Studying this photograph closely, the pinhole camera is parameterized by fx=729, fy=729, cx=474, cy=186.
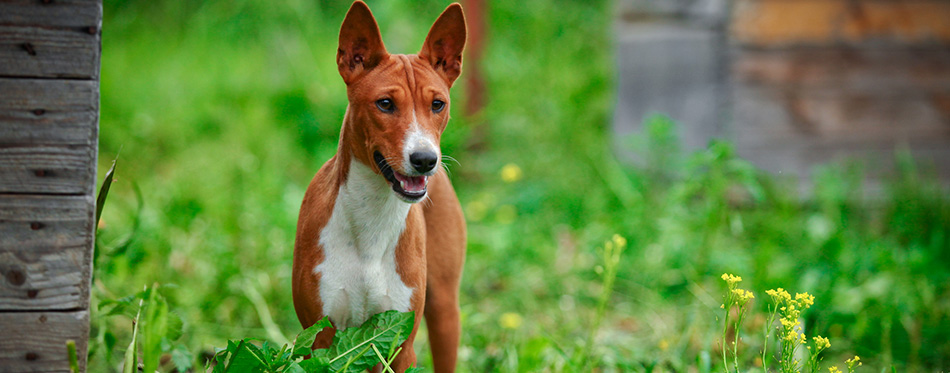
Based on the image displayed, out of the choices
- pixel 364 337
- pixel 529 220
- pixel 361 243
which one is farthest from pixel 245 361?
pixel 529 220

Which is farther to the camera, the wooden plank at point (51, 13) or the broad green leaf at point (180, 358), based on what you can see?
the broad green leaf at point (180, 358)

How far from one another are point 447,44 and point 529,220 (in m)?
2.62

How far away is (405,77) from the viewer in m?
1.51

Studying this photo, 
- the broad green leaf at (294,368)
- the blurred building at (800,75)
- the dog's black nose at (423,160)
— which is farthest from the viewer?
the blurred building at (800,75)

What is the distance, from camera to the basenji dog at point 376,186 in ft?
4.87

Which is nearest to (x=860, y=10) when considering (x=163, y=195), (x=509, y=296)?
(x=509, y=296)

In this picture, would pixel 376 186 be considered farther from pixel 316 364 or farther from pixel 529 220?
pixel 529 220

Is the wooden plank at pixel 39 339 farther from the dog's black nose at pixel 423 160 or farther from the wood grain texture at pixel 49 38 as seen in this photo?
the dog's black nose at pixel 423 160

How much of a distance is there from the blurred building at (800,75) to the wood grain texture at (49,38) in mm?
3407

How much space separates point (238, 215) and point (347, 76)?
228cm

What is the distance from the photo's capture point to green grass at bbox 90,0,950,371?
110 inches

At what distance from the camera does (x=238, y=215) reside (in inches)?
142

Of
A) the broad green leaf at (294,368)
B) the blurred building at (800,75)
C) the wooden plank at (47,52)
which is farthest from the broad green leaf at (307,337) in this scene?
the blurred building at (800,75)

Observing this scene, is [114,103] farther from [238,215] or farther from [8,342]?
[8,342]
